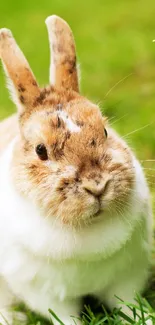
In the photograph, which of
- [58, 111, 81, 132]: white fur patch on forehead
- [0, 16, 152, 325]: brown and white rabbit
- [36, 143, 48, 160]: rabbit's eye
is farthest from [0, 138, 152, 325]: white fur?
[58, 111, 81, 132]: white fur patch on forehead

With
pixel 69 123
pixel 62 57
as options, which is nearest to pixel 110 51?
pixel 62 57

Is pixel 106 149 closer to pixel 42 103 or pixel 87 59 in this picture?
pixel 42 103

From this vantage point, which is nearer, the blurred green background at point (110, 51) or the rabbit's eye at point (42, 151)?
the rabbit's eye at point (42, 151)

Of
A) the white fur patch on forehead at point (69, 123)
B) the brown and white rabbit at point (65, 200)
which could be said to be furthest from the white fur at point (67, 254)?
the white fur patch on forehead at point (69, 123)

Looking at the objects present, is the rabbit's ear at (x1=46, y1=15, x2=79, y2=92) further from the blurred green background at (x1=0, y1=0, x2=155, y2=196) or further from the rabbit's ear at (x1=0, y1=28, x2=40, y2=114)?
the blurred green background at (x1=0, y1=0, x2=155, y2=196)

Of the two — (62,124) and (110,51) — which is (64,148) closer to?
(62,124)

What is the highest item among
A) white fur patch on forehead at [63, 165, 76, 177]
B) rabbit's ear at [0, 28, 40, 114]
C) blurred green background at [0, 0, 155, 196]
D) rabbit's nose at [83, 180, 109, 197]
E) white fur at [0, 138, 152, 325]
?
blurred green background at [0, 0, 155, 196]

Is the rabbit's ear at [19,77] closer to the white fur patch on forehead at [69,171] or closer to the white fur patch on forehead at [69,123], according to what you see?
the white fur patch on forehead at [69,123]
